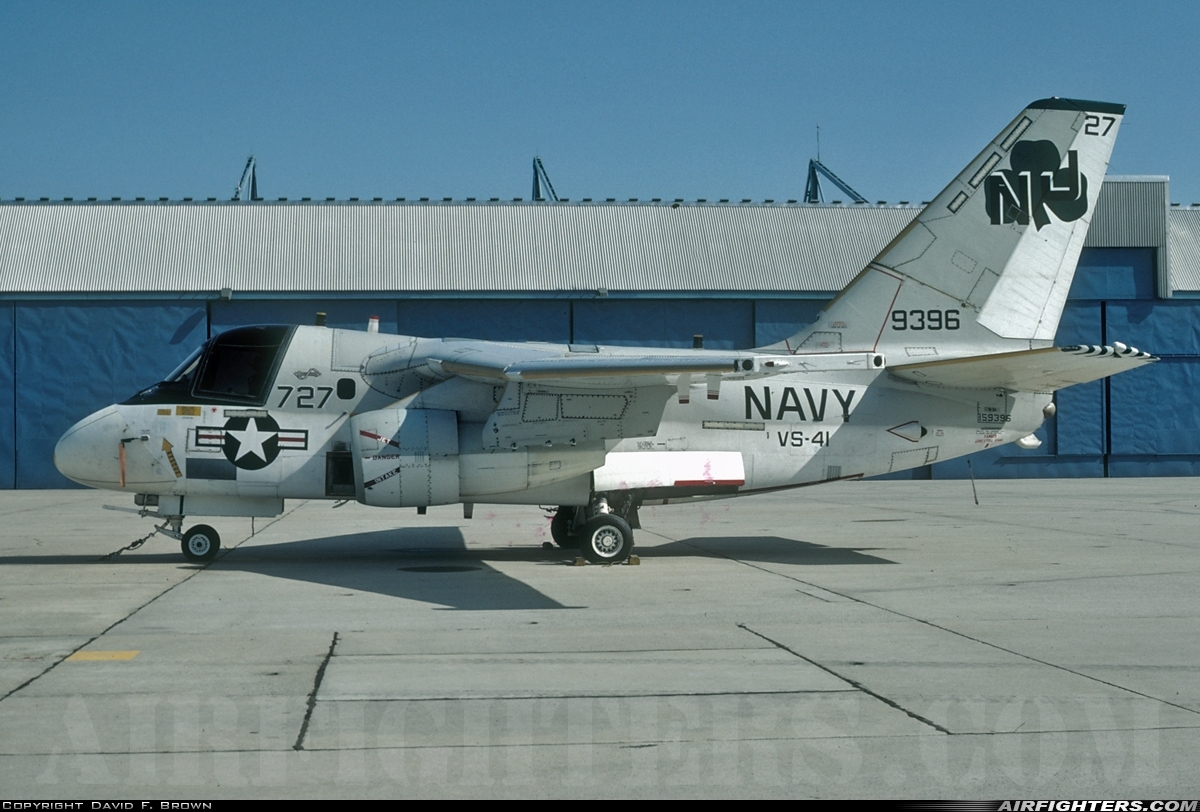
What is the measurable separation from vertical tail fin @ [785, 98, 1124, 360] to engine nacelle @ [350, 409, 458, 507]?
526 cm

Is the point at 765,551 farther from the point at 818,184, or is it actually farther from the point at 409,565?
the point at 818,184

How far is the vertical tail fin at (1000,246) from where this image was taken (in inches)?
606

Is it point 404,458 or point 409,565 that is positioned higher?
point 404,458

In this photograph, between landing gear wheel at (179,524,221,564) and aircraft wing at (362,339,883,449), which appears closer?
aircraft wing at (362,339,883,449)

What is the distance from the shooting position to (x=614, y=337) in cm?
3625

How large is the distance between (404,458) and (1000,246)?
8.40 m

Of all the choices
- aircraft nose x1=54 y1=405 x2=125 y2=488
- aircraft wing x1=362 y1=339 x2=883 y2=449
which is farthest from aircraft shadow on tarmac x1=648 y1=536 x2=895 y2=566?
aircraft nose x1=54 y1=405 x2=125 y2=488

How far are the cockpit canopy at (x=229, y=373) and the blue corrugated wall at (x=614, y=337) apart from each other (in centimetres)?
2075

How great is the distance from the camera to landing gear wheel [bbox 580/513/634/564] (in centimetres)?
1434

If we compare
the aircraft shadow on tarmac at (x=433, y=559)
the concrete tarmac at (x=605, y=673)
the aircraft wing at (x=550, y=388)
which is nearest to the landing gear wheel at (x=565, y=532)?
the aircraft shadow on tarmac at (x=433, y=559)

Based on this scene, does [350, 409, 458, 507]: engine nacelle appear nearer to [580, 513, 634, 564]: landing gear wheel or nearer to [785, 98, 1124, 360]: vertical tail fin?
[580, 513, 634, 564]: landing gear wheel

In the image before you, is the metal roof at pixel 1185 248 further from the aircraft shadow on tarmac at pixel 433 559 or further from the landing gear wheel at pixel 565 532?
the landing gear wheel at pixel 565 532

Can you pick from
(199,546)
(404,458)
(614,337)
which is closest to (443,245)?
(614,337)

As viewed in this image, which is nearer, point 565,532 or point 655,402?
point 655,402
